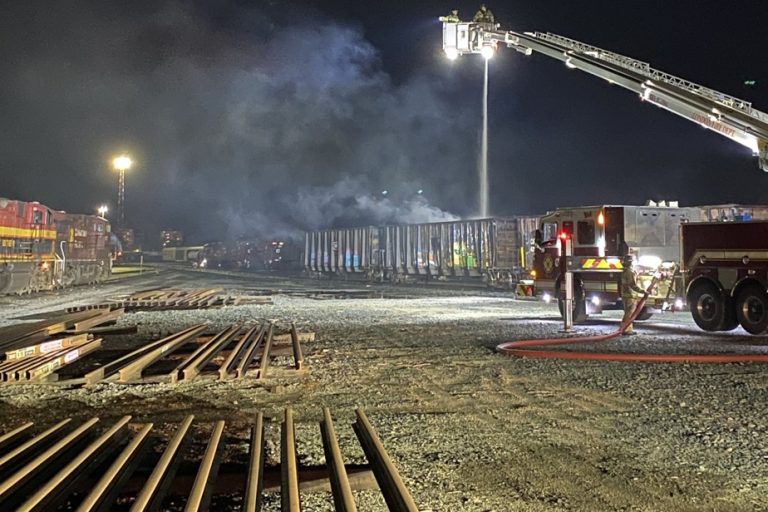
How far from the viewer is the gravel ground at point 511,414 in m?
4.09

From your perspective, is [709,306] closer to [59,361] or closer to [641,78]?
[641,78]

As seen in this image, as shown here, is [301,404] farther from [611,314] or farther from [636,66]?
[636,66]

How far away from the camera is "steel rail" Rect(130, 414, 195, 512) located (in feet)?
11.0

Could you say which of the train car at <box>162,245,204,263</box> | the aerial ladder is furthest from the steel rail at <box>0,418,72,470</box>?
the train car at <box>162,245,204,263</box>

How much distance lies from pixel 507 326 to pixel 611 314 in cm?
495

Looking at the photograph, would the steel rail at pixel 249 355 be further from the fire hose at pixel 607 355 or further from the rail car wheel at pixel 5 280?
the rail car wheel at pixel 5 280

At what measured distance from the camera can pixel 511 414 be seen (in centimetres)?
607

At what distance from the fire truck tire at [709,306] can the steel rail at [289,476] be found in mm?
10110

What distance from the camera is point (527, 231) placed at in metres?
28.0

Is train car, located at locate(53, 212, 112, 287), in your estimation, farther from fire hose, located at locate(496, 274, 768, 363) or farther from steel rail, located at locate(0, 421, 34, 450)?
steel rail, located at locate(0, 421, 34, 450)

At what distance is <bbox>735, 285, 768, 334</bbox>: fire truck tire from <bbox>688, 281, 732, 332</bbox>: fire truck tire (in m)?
0.24

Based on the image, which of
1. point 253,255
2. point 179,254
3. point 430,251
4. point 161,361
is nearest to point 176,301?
point 161,361

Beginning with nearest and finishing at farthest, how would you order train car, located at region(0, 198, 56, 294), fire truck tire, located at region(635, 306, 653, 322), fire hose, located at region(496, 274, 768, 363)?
fire hose, located at region(496, 274, 768, 363) → fire truck tire, located at region(635, 306, 653, 322) → train car, located at region(0, 198, 56, 294)

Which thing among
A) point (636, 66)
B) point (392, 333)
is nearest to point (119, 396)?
point (392, 333)
